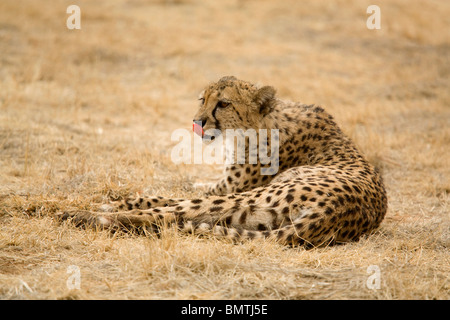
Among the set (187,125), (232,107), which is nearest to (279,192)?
(232,107)

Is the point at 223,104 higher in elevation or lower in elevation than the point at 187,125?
higher

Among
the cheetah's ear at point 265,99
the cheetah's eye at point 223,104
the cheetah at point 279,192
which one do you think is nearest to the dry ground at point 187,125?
the cheetah at point 279,192

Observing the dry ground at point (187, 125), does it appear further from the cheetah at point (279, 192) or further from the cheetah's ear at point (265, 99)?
the cheetah's ear at point (265, 99)

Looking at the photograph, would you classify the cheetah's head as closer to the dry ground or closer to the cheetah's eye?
Answer: the cheetah's eye

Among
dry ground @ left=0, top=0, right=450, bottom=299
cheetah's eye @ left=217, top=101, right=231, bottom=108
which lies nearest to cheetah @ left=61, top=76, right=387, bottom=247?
cheetah's eye @ left=217, top=101, right=231, bottom=108

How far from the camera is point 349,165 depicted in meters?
4.79

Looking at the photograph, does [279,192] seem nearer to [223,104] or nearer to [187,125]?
[223,104]

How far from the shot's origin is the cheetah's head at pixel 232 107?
201 inches

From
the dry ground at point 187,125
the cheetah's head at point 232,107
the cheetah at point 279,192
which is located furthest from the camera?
the cheetah's head at point 232,107

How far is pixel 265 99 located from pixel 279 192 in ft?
4.10

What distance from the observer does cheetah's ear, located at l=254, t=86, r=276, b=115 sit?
16.8ft

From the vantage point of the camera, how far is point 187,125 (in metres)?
8.04

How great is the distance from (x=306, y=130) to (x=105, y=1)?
1111cm

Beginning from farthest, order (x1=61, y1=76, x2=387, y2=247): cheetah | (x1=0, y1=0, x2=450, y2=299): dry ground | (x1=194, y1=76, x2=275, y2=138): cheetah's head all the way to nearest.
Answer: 1. (x1=194, y1=76, x2=275, y2=138): cheetah's head
2. (x1=61, y1=76, x2=387, y2=247): cheetah
3. (x1=0, y1=0, x2=450, y2=299): dry ground
